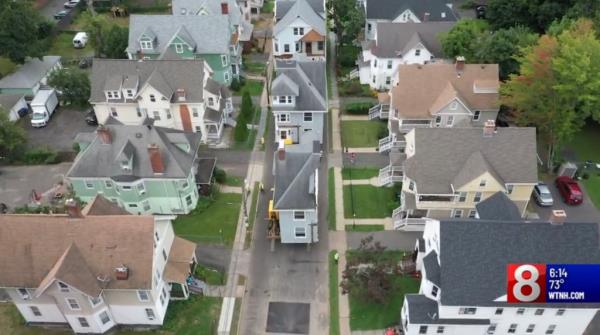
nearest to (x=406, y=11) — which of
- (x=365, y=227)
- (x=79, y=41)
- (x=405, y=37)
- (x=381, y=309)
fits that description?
(x=405, y=37)

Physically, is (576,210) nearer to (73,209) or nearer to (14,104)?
(73,209)

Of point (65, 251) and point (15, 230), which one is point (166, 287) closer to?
point (65, 251)

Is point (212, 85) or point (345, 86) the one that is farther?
point (345, 86)

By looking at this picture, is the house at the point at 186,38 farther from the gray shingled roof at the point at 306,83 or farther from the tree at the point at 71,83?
the gray shingled roof at the point at 306,83

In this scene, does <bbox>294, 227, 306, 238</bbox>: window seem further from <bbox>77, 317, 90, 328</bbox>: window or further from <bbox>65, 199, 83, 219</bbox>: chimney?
<bbox>77, 317, 90, 328</bbox>: window

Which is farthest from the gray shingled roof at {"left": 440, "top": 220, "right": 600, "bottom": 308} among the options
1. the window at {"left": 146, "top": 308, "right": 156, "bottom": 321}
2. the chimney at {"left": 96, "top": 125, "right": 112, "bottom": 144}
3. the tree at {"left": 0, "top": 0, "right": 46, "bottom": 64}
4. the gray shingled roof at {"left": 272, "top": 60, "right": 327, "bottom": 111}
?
the tree at {"left": 0, "top": 0, "right": 46, "bottom": 64}

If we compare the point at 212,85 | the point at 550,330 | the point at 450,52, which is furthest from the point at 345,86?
the point at 550,330

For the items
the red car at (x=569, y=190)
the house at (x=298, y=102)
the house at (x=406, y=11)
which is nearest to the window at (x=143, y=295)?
the house at (x=298, y=102)
